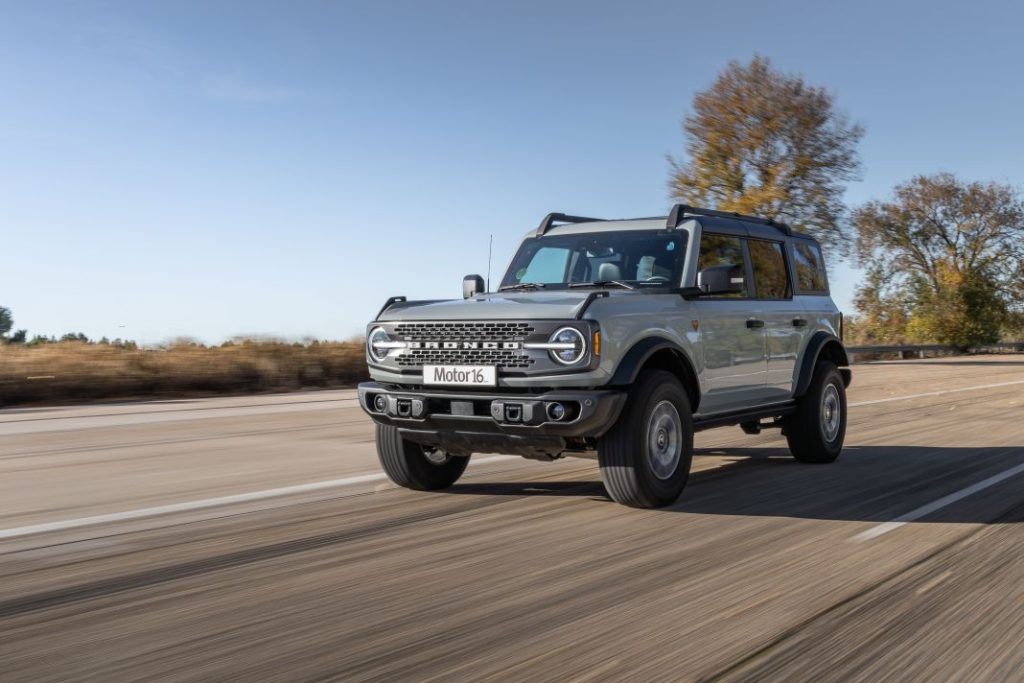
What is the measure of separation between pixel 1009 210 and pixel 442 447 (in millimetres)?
50440

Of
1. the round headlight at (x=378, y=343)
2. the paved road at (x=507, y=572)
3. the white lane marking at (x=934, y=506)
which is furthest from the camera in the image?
the round headlight at (x=378, y=343)

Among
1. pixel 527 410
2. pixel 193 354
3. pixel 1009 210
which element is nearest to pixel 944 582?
pixel 527 410

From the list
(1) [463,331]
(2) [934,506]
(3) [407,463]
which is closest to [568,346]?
(1) [463,331]

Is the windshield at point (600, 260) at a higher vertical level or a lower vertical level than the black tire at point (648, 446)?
higher

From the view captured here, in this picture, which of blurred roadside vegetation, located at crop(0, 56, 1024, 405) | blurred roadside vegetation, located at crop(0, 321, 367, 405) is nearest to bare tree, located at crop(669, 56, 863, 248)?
blurred roadside vegetation, located at crop(0, 56, 1024, 405)

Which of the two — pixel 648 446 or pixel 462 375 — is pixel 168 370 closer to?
pixel 462 375

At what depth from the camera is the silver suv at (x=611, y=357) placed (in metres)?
5.80

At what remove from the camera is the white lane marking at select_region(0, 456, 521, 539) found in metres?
5.73

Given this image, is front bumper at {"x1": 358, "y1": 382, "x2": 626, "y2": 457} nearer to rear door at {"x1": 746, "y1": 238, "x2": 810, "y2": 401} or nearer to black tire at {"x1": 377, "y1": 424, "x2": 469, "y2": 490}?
black tire at {"x1": 377, "y1": 424, "x2": 469, "y2": 490}

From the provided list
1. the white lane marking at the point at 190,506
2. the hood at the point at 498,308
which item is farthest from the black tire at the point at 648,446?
the white lane marking at the point at 190,506

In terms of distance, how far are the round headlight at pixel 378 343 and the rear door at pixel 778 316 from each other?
3010 millimetres

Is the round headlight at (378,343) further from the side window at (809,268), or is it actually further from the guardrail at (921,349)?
the guardrail at (921,349)

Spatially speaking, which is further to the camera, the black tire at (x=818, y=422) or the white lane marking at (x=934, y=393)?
the white lane marking at (x=934, y=393)

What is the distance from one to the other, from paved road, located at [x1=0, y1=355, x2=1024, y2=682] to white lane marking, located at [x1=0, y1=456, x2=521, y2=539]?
3 cm
